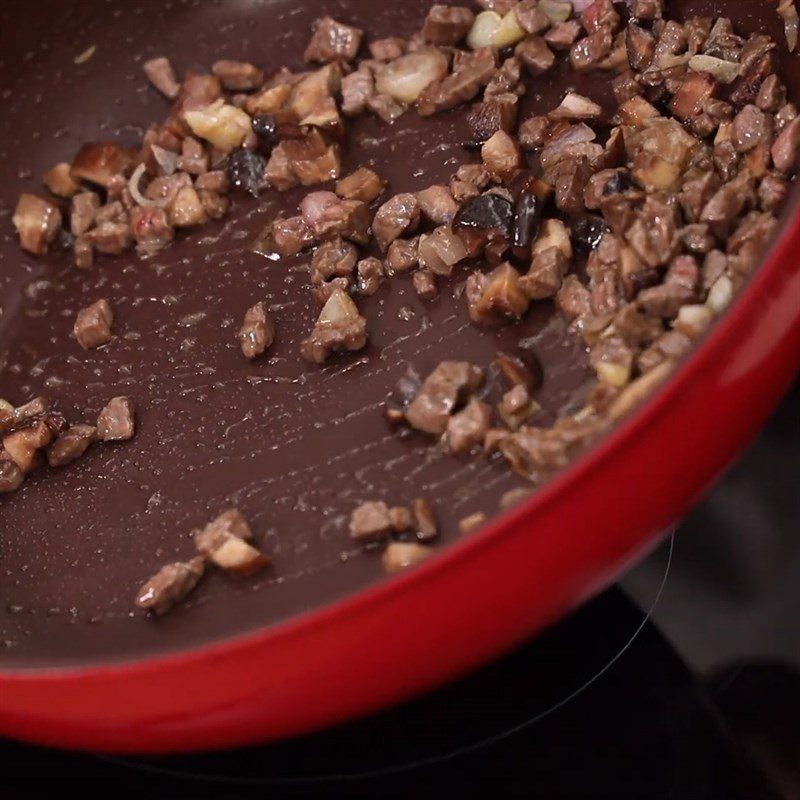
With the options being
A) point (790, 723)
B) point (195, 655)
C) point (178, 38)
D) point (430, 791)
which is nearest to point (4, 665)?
point (195, 655)

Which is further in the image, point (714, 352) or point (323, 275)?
point (323, 275)

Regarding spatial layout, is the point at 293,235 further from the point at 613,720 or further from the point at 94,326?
the point at 613,720

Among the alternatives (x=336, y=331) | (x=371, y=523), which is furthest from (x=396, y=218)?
(x=371, y=523)

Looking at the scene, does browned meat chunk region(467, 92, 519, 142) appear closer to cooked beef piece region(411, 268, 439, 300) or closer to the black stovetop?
cooked beef piece region(411, 268, 439, 300)

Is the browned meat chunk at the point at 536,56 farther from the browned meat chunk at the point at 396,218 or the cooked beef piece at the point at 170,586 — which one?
the cooked beef piece at the point at 170,586

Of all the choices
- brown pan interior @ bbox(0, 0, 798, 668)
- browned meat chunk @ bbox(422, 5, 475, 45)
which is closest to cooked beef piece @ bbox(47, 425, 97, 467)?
brown pan interior @ bbox(0, 0, 798, 668)

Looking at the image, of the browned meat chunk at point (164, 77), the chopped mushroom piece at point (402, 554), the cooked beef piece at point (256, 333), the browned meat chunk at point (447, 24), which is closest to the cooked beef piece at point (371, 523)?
the chopped mushroom piece at point (402, 554)

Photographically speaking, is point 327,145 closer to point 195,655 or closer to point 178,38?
point 178,38
